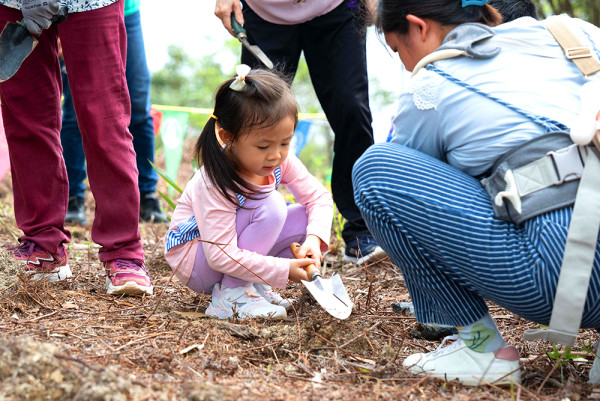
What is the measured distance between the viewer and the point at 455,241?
158 cm

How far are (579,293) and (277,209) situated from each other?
40.3 inches

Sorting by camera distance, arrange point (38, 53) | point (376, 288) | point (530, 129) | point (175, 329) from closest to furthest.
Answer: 1. point (530, 129)
2. point (175, 329)
3. point (38, 53)
4. point (376, 288)

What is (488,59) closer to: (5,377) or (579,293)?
(579,293)

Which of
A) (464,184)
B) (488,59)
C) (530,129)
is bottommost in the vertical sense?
(464,184)

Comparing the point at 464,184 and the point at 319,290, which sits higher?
the point at 464,184

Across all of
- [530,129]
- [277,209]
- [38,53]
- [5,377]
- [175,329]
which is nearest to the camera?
[5,377]

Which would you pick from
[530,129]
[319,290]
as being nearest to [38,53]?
[319,290]

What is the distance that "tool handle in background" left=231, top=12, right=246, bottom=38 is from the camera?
2.61m

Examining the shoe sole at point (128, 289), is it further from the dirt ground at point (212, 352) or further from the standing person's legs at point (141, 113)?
the standing person's legs at point (141, 113)

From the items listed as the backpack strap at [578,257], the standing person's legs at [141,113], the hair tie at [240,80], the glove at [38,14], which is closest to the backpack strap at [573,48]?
the backpack strap at [578,257]

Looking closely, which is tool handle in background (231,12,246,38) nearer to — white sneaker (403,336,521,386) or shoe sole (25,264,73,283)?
shoe sole (25,264,73,283)

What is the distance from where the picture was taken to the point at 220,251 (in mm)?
2049

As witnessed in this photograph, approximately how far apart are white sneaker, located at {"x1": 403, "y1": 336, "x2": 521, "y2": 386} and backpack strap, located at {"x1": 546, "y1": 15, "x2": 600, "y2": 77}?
0.74 metres

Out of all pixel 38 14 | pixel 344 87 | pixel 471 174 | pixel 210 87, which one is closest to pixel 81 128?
pixel 38 14
